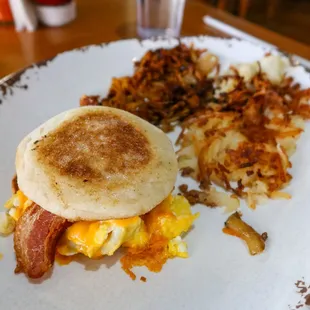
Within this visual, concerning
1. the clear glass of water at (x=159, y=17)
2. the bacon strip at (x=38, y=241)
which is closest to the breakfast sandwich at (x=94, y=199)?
the bacon strip at (x=38, y=241)

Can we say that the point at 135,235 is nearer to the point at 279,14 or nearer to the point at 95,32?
the point at 95,32

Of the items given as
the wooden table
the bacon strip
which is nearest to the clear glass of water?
the wooden table

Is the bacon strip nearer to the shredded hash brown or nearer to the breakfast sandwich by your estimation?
the breakfast sandwich

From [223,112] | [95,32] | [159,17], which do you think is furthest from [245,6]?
[223,112]

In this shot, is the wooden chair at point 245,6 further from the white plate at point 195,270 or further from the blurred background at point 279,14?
the white plate at point 195,270

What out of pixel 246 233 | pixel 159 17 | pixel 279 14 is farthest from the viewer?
pixel 279 14

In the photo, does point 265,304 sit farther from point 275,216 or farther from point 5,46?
point 5,46

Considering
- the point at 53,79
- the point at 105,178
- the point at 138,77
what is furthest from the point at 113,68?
the point at 105,178
